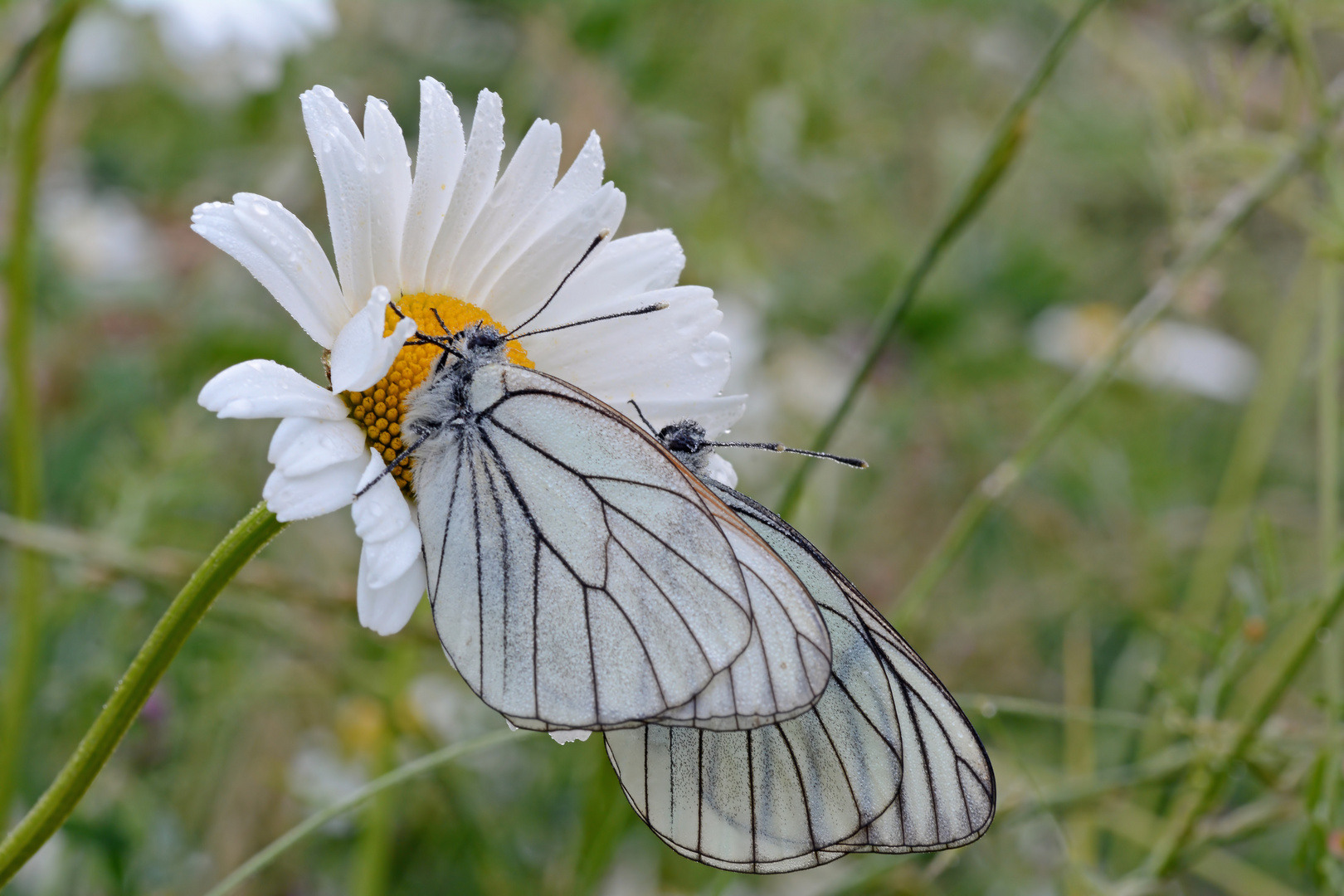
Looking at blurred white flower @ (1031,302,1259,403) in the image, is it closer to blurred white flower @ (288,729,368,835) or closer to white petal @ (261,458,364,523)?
blurred white flower @ (288,729,368,835)

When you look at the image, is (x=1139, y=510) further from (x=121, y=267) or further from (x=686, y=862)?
(x=121, y=267)

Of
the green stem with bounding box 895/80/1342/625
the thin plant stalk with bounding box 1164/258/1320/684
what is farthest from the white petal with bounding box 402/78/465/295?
the thin plant stalk with bounding box 1164/258/1320/684

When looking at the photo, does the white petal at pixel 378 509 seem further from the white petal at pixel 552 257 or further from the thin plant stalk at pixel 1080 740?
the thin plant stalk at pixel 1080 740

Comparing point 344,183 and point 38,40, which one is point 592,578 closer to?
point 344,183

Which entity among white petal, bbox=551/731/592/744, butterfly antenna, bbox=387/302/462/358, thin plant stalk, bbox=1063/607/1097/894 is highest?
butterfly antenna, bbox=387/302/462/358

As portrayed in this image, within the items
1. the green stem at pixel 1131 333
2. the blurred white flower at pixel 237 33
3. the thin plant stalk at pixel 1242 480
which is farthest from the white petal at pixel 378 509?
the thin plant stalk at pixel 1242 480

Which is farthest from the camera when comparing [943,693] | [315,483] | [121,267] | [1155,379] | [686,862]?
[1155,379]

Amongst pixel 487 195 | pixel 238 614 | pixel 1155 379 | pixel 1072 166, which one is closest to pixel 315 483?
pixel 487 195
